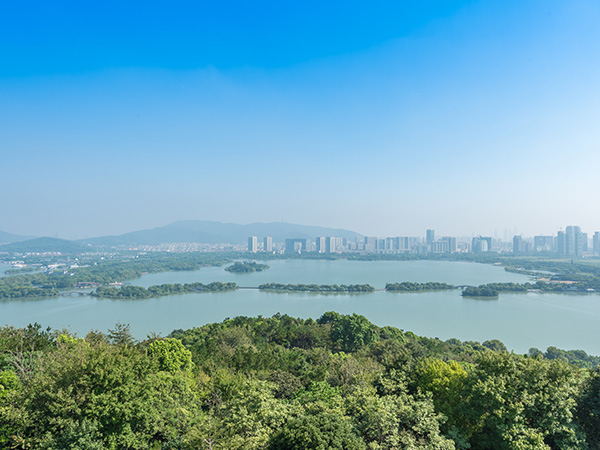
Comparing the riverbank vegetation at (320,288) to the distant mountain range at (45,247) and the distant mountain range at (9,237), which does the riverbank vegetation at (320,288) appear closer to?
the distant mountain range at (45,247)

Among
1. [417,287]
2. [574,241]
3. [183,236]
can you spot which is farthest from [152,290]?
[183,236]

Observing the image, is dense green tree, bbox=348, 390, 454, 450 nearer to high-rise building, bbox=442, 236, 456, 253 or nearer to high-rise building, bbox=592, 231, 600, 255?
high-rise building, bbox=442, 236, 456, 253

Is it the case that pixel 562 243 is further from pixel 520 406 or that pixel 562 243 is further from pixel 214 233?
pixel 214 233

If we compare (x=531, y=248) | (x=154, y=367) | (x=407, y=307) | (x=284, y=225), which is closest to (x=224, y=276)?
(x=407, y=307)

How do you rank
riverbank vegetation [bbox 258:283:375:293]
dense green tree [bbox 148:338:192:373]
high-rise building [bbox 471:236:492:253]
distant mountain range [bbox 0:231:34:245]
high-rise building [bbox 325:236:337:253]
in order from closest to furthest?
1. dense green tree [bbox 148:338:192:373]
2. riverbank vegetation [bbox 258:283:375:293]
3. high-rise building [bbox 471:236:492:253]
4. high-rise building [bbox 325:236:337:253]
5. distant mountain range [bbox 0:231:34:245]

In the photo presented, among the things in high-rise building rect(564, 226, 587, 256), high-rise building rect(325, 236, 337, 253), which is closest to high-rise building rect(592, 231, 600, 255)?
high-rise building rect(564, 226, 587, 256)

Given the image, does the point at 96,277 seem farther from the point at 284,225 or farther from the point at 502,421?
the point at 284,225
